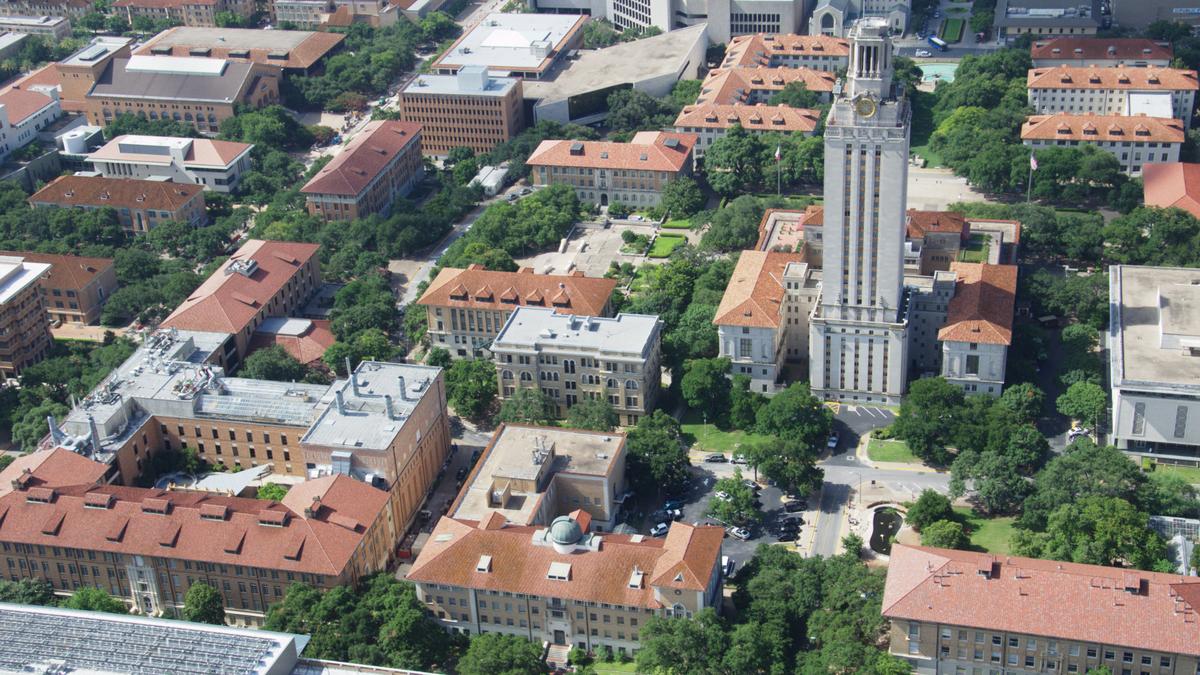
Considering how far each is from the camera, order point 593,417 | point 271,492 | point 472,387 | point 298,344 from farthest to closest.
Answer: point 298,344
point 472,387
point 593,417
point 271,492

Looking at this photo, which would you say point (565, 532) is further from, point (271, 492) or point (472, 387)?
point (472, 387)

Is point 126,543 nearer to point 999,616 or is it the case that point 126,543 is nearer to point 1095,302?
point 999,616

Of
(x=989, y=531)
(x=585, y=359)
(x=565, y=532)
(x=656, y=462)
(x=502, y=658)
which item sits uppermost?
(x=585, y=359)

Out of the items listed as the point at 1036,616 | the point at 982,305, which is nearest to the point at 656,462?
the point at 982,305

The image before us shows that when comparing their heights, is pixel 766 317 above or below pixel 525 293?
above

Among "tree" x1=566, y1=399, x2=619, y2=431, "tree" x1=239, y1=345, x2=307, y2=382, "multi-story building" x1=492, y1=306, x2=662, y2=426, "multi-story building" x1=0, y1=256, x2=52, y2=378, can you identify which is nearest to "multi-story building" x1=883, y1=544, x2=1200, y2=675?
"tree" x1=566, y1=399, x2=619, y2=431

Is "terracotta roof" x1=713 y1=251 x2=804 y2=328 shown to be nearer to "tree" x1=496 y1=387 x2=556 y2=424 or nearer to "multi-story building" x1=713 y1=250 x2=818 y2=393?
"multi-story building" x1=713 y1=250 x2=818 y2=393

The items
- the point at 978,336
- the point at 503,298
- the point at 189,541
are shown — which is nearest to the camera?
the point at 189,541
